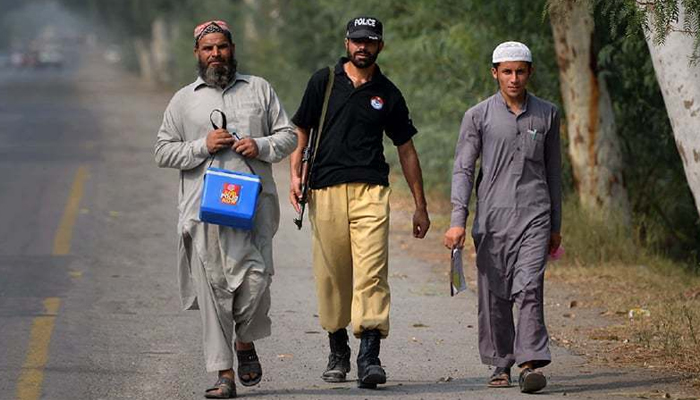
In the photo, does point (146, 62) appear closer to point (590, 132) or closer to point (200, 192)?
point (590, 132)

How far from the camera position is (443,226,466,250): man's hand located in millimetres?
8375

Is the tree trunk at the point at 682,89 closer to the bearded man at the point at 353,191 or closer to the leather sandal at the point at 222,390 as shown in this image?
the bearded man at the point at 353,191

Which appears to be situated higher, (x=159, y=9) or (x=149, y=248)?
(x=159, y=9)

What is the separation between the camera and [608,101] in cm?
1509

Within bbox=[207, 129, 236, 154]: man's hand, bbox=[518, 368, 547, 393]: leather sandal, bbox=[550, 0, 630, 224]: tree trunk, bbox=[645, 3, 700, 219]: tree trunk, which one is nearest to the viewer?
bbox=[207, 129, 236, 154]: man's hand

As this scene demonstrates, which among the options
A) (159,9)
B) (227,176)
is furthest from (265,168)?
(159,9)

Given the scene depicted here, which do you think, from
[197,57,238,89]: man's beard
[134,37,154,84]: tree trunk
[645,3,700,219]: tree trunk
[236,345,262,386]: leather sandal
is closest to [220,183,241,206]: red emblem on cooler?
[197,57,238,89]: man's beard

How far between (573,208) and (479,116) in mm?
6775

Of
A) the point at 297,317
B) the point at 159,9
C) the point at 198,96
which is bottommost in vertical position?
the point at 297,317

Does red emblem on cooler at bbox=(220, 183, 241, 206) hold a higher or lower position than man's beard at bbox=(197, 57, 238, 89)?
lower

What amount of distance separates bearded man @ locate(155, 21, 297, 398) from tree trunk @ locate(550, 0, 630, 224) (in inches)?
280

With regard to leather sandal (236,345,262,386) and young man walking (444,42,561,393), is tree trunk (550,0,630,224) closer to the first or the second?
young man walking (444,42,561,393)

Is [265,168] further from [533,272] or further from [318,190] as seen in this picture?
[533,272]

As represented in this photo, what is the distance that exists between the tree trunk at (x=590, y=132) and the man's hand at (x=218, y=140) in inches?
290
